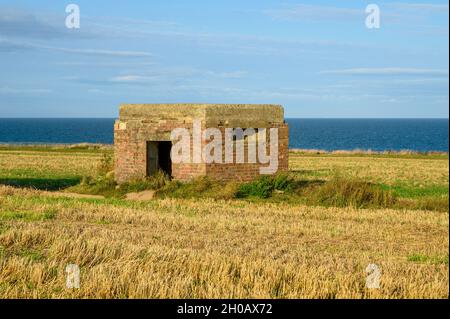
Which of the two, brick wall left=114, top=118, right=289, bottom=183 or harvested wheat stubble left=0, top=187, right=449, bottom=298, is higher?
brick wall left=114, top=118, right=289, bottom=183

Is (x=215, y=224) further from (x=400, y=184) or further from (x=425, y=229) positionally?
(x=400, y=184)

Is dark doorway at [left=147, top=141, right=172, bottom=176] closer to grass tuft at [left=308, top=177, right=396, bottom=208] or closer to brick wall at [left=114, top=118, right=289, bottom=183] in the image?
brick wall at [left=114, top=118, right=289, bottom=183]

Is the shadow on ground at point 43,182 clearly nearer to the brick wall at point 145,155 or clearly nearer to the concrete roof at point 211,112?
the brick wall at point 145,155

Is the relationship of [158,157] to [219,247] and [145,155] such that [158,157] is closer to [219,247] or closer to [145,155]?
[145,155]

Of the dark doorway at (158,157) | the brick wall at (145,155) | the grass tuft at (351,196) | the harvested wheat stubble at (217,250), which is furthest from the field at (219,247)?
the dark doorway at (158,157)

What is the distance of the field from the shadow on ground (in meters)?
4.00


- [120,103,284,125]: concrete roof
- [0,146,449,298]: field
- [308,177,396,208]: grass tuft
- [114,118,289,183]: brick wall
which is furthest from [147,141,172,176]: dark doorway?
[308,177,396,208]: grass tuft

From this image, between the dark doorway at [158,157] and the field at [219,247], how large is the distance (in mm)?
1757

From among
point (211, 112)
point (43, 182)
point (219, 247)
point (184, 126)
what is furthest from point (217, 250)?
point (43, 182)

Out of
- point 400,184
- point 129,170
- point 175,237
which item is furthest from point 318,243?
point 400,184

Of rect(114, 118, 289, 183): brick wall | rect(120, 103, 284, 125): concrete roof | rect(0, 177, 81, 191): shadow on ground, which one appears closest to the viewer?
rect(120, 103, 284, 125): concrete roof

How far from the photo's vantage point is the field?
862cm

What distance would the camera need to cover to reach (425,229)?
15047 millimetres
